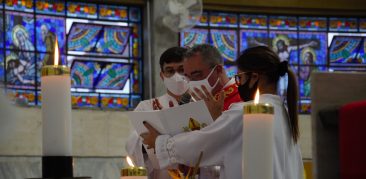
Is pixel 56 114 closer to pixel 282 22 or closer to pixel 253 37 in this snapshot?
pixel 253 37

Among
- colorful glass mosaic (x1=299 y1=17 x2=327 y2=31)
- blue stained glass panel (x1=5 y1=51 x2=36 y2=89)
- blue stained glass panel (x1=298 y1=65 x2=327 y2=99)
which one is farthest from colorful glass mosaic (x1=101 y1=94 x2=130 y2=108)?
colorful glass mosaic (x1=299 y1=17 x2=327 y2=31)

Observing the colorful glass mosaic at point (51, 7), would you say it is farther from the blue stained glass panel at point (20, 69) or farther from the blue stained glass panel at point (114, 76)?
the blue stained glass panel at point (114, 76)

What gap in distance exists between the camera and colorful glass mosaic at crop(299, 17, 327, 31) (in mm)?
11031

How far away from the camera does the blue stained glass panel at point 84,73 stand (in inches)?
387

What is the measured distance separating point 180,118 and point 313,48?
24.7ft

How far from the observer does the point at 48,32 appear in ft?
31.9

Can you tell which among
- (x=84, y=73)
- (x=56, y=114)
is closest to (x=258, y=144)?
(x=56, y=114)

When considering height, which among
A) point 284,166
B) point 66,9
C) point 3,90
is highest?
Result: point 66,9

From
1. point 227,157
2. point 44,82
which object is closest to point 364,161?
point 227,157

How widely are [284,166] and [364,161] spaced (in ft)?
1.86

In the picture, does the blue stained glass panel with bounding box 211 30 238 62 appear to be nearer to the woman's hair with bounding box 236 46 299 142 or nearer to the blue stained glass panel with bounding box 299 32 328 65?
the blue stained glass panel with bounding box 299 32 328 65

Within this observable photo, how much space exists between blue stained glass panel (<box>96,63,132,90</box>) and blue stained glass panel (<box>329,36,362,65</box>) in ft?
9.27

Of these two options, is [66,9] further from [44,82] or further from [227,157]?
[44,82]

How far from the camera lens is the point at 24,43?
957 centimetres
